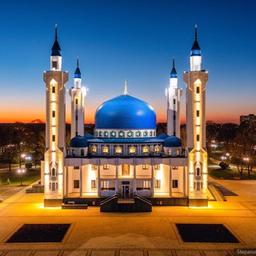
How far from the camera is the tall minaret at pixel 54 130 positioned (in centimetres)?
5653

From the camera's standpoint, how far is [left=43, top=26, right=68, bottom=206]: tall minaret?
5653 centimetres

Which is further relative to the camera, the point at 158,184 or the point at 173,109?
the point at 173,109

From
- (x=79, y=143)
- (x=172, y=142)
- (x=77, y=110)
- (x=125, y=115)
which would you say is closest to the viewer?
(x=79, y=143)

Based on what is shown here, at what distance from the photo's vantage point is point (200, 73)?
5819 cm

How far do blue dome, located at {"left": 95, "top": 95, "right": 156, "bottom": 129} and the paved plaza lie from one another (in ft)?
49.5

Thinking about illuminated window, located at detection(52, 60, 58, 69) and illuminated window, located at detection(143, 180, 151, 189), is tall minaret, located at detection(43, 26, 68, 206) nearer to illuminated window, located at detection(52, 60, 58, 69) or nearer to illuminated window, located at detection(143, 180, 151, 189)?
illuminated window, located at detection(52, 60, 58, 69)

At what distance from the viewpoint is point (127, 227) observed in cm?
4500

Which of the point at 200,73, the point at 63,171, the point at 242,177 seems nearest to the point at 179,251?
the point at 63,171

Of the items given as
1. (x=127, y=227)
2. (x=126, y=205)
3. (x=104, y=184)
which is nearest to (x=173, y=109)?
(x=104, y=184)

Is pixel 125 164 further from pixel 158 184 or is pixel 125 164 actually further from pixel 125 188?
pixel 158 184

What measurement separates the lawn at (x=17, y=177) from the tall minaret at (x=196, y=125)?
35388 millimetres

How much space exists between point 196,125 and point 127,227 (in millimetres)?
19711

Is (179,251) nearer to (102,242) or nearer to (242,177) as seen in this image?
(102,242)

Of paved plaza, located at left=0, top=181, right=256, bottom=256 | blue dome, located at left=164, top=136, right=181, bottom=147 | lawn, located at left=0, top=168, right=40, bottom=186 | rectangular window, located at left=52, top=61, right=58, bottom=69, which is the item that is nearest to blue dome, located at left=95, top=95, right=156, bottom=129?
blue dome, located at left=164, top=136, right=181, bottom=147
